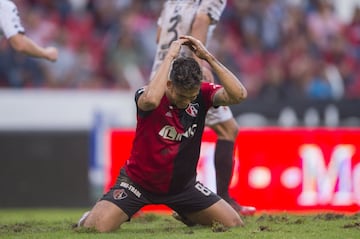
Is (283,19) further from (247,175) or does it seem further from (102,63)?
(247,175)

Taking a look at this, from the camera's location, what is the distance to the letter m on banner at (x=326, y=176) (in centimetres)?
1468

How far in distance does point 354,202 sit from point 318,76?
4.01 meters

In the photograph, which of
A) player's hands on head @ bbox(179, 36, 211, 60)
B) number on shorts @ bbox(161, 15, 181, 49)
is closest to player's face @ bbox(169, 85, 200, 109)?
player's hands on head @ bbox(179, 36, 211, 60)

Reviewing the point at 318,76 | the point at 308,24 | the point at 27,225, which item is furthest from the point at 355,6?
the point at 27,225

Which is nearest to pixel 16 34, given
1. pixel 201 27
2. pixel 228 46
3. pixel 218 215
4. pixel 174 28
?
pixel 174 28

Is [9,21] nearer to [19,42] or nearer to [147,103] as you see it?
[19,42]

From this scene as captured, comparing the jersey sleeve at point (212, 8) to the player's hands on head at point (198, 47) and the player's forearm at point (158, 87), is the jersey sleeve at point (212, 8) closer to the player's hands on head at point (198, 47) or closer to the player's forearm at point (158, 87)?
the player's hands on head at point (198, 47)

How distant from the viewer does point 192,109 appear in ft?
29.9

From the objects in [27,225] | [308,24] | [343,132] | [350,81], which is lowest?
[27,225]

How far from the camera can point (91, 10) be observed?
1886 cm

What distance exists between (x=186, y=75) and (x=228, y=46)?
10.0 metres

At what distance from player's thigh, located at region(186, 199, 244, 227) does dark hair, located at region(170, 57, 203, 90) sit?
1241 millimetres

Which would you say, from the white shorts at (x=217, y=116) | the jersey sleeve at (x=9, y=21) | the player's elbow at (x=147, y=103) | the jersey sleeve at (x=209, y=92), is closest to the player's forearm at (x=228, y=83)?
the jersey sleeve at (x=209, y=92)

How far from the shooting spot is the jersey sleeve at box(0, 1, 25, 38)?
408 inches
